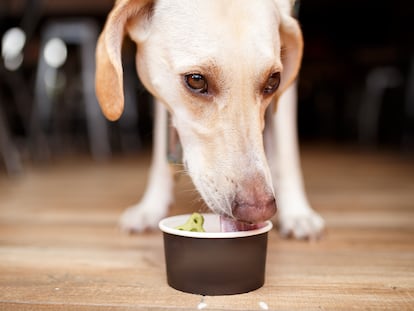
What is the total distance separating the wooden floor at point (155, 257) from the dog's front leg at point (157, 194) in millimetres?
47

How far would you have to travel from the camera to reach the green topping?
109 centimetres

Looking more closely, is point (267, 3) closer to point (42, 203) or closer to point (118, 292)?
point (118, 292)

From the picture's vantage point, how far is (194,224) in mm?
1093

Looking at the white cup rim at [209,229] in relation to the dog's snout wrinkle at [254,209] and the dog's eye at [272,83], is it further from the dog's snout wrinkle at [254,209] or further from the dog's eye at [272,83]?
the dog's eye at [272,83]

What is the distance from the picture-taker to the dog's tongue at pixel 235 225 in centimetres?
106

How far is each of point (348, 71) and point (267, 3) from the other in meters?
6.45

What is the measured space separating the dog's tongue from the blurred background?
1.25 m

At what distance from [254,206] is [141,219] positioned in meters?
0.70

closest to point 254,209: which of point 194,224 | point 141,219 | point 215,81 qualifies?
point 194,224

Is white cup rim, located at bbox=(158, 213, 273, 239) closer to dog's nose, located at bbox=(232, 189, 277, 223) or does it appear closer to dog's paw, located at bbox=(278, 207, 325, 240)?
dog's nose, located at bbox=(232, 189, 277, 223)

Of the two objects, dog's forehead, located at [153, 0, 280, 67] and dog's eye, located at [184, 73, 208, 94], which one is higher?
dog's forehead, located at [153, 0, 280, 67]

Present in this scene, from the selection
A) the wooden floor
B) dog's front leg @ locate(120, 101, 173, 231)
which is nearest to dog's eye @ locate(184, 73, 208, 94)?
the wooden floor

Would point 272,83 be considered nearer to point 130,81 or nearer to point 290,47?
point 290,47

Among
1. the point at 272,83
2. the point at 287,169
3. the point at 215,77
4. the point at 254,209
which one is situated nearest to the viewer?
the point at 254,209
